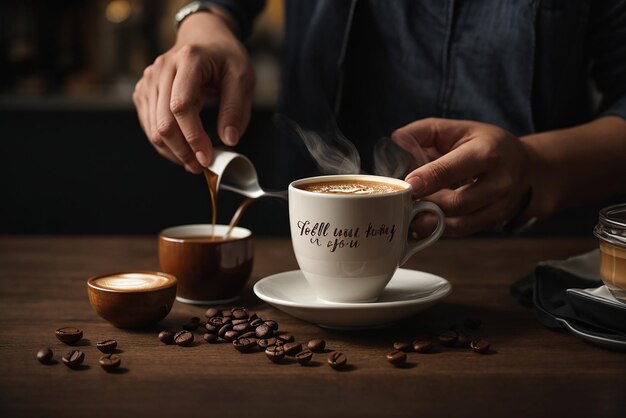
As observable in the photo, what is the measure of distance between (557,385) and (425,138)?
1.92ft

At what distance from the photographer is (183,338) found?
107cm

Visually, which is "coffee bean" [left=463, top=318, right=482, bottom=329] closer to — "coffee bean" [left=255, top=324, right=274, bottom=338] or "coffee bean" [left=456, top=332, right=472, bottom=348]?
"coffee bean" [left=456, top=332, right=472, bottom=348]

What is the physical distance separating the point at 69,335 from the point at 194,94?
53 cm

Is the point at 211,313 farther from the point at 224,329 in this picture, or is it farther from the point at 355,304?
the point at 355,304

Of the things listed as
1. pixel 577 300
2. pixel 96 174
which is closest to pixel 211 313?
pixel 577 300

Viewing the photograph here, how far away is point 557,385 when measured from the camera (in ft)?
3.04

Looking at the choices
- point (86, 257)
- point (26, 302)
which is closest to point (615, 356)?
point (26, 302)

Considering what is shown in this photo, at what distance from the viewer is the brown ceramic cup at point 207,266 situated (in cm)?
128

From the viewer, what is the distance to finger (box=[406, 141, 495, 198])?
1.18m

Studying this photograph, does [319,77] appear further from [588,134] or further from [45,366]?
[45,366]

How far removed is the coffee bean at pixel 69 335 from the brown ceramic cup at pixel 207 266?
242 mm

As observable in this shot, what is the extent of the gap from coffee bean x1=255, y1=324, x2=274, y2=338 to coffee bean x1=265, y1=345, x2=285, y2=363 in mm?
73

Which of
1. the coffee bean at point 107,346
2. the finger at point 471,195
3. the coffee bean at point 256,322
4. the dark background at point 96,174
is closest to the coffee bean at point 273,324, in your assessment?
the coffee bean at point 256,322

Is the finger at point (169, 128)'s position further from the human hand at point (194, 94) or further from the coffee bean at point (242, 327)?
the coffee bean at point (242, 327)
